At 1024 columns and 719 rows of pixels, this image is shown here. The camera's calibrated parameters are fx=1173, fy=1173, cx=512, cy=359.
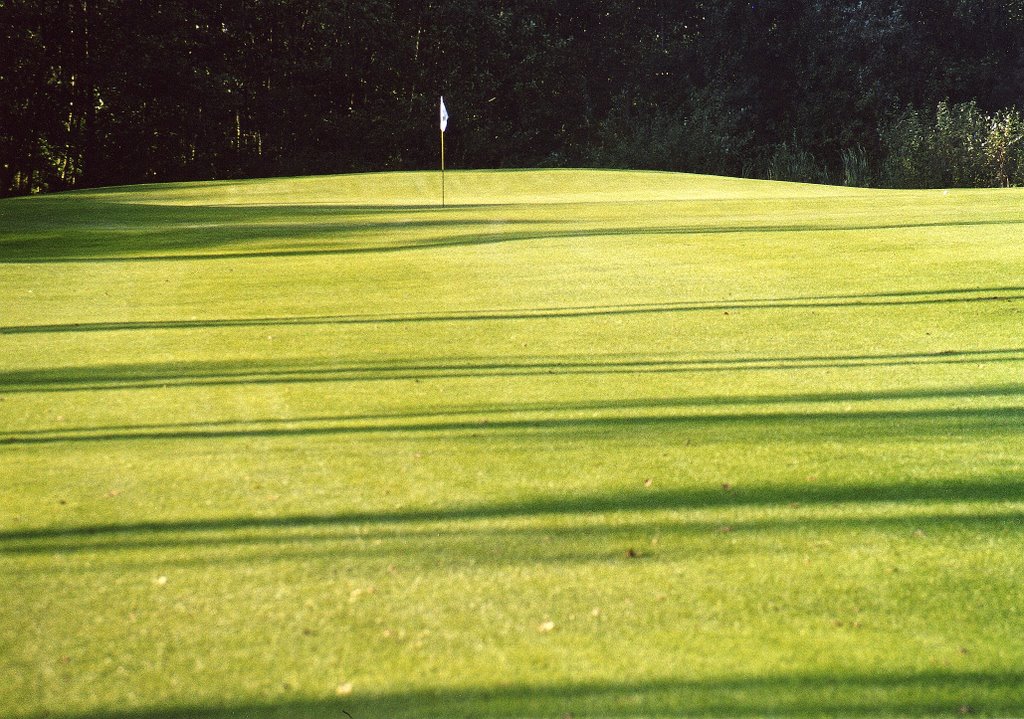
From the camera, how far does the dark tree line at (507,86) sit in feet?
104

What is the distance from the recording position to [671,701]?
117 inches

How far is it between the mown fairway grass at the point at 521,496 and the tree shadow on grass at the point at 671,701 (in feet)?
0.03

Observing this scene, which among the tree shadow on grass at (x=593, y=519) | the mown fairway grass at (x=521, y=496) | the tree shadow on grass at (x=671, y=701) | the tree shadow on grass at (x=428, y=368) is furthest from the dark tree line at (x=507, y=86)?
the tree shadow on grass at (x=671, y=701)

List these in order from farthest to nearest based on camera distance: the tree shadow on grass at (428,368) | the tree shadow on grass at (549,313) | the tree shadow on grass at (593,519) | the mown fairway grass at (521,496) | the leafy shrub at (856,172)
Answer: the leafy shrub at (856,172) → the tree shadow on grass at (549,313) → the tree shadow on grass at (428,368) → the tree shadow on grass at (593,519) → the mown fairway grass at (521,496)

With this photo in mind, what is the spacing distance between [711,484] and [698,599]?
3.81ft

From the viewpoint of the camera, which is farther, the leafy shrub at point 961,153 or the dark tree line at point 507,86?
the dark tree line at point 507,86

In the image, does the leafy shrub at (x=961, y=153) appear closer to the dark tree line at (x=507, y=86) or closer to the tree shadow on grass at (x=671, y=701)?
the dark tree line at (x=507, y=86)

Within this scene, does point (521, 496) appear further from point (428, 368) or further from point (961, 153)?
point (961, 153)

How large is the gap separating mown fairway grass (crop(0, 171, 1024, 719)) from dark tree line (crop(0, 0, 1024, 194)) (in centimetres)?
2282

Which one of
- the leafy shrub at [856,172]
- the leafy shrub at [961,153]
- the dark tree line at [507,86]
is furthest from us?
the leafy shrub at [856,172]

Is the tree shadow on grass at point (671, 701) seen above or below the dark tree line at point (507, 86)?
below

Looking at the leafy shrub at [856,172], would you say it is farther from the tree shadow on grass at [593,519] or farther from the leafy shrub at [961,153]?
the tree shadow on grass at [593,519]

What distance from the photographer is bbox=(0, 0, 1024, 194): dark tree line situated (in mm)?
31547

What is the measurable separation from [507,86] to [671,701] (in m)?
36.0
